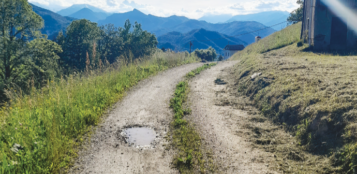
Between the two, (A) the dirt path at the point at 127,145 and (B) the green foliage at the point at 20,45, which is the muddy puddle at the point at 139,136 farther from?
(B) the green foliage at the point at 20,45

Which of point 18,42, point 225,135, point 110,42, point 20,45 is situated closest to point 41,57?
point 20,45

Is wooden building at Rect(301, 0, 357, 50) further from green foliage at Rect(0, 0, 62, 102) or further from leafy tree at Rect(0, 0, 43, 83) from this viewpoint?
leafy tree at Rect(0, 0, 43, 83)

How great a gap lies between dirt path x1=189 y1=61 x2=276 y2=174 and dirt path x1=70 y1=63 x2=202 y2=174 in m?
0.99

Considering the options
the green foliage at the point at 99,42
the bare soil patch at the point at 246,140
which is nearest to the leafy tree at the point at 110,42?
the green foliage at the point at 99,42

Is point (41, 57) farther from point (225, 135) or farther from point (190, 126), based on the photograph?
point (225, 135)

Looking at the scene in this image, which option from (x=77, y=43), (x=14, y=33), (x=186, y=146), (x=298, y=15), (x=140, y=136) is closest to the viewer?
(x=186, y=146)

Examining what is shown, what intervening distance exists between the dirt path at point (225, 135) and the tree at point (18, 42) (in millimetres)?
18679

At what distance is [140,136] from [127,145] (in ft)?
1.74

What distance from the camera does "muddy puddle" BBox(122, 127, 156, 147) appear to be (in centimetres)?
509

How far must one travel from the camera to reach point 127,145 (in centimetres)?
496

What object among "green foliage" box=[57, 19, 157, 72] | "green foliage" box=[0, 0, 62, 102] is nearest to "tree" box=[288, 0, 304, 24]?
"green foliage" box=[57, 19, 157, 72]

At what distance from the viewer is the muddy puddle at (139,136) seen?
200 inches

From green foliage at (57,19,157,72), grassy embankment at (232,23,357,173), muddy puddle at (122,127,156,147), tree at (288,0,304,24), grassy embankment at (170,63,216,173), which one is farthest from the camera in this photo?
tree at (288,0,304,24)

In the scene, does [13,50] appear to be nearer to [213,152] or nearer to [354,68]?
[213,152]
